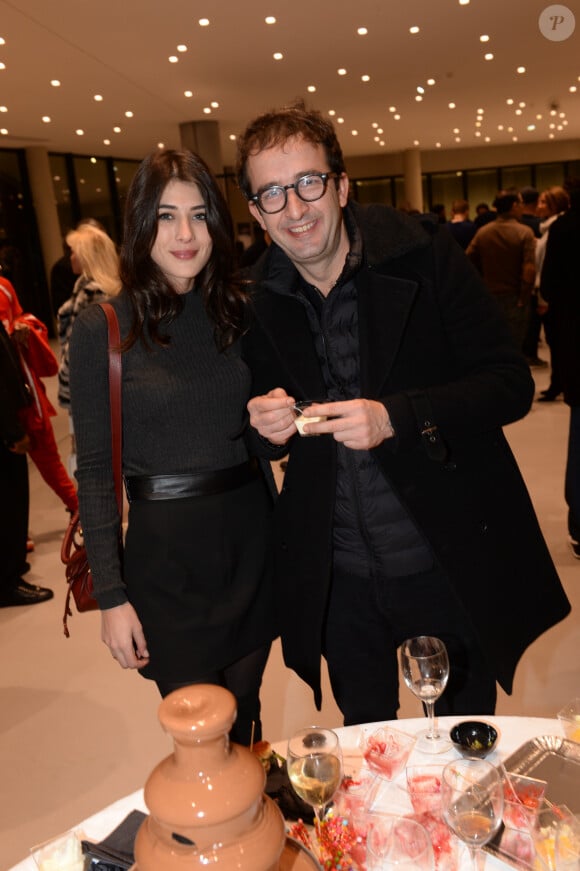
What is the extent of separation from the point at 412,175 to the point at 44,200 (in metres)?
11.2

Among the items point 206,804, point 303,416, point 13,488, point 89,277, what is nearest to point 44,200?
point 89,277

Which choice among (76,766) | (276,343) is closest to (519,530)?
(276,343)

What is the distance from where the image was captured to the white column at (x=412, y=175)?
73.0ft

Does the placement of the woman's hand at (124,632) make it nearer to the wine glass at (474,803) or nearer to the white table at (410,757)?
the white table at (410,757)

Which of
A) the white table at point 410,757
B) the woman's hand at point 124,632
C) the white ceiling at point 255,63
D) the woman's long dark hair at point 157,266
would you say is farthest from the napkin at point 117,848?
the white ceiling at point 255,63

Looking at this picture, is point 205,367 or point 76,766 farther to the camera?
point 76,766

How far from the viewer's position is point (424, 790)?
4.09 feet

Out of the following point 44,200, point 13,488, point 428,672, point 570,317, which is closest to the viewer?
point 428,672

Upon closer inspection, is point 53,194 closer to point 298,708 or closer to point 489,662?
point 298,708

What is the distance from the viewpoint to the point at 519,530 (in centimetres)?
178

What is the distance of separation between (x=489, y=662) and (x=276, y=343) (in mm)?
864

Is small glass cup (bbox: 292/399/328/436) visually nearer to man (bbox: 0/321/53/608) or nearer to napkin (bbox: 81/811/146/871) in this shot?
napkin (bbox: 81/811/146/871)

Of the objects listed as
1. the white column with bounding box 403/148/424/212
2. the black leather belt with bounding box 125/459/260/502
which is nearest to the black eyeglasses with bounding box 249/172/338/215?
the black leather belt with bounding box 125/459/260/502

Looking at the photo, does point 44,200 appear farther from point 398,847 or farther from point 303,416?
point 398,847
